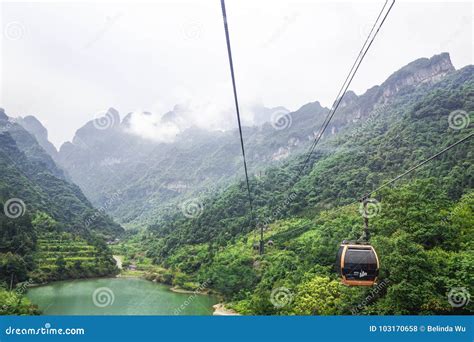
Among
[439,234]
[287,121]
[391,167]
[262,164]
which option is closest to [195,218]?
[391,167]

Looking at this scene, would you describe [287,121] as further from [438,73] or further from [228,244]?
[228,244]

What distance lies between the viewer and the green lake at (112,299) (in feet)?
83.7

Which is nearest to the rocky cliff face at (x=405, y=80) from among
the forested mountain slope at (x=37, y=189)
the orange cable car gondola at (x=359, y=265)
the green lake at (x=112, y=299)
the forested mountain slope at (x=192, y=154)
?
the forested mountain slope at (x=192, y=154)

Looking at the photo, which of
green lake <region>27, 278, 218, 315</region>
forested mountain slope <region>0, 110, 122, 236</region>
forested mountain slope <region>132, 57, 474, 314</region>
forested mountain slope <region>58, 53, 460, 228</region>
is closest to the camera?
forested mountain slope <region>132, 57, 474, 314</region>

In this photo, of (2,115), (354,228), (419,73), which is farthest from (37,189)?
(419,73)

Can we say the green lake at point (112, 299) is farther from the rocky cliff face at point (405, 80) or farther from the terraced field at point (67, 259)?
the rocky cliff face at point (405, 80)

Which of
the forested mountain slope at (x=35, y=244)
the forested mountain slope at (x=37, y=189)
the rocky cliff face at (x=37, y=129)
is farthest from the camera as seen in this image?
the rocky cliff face at (x=37, y=129)

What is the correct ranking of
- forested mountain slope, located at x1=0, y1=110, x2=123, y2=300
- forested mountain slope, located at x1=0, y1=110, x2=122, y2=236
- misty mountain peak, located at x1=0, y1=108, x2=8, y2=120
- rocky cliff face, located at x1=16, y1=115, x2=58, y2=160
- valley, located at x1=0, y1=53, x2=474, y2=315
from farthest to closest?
1. rocky cliff face, located at x1=16, y1=115, x2=58, y2=160
2. misty mountain peak, located at x1=0, y1=108, x2=8, y2=120
3. forested mountain slope, located at x1=0, y1=110, x2=122, y2=236
4. forested mountain slope, located at x1=0, y1=110, x2=123, y2=300
5. valley, located at x1=0, y1=53, x2=474, y2=315

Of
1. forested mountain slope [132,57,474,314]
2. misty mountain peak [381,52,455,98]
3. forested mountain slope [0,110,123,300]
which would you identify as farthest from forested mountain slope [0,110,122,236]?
misty mountain peak [381,52,455,98]

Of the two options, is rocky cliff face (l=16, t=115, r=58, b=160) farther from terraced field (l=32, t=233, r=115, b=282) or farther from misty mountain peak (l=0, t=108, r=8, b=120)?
terraced field (l=32, t=233, r=115, b=282)

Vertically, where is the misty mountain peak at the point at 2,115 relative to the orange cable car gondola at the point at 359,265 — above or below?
above

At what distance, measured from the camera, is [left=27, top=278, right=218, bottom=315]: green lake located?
83.7 feet

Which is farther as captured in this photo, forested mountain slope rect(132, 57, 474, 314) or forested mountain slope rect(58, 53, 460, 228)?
forested mountain slope rect(58, 53, 460, 228)

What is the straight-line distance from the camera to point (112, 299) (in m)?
29.2
